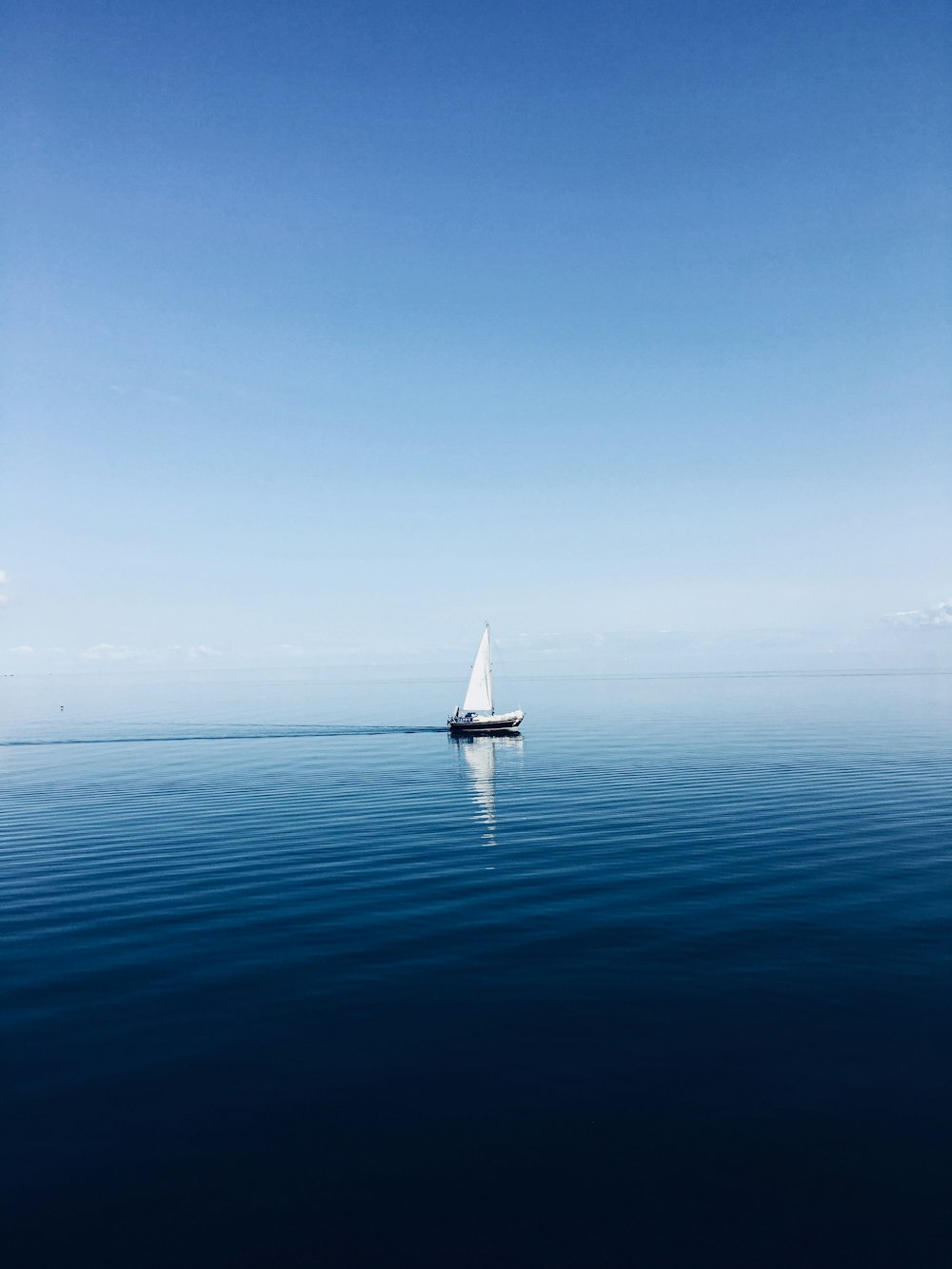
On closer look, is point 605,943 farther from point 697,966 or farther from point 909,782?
point 909,782

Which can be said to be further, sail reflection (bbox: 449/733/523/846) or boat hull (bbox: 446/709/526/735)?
boat hull (bbox: 446/709/526/735)

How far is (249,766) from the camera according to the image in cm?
8631

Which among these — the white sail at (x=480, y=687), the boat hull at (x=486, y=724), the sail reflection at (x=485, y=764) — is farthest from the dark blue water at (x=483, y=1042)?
the white sail at (x=480, y=687)

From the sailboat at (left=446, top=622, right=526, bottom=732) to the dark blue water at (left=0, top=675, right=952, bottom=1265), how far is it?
68.7m

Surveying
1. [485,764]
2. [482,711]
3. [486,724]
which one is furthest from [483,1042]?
[482,711]

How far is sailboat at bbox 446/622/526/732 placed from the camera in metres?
119

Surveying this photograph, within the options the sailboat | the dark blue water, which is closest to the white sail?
the sailboat

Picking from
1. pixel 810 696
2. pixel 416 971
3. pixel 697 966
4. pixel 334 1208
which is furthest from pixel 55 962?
pixel 810 696

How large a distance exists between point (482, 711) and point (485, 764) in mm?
41427

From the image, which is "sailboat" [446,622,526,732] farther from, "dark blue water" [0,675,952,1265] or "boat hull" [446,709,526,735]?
"dark blue water" [0,675,952,1265]

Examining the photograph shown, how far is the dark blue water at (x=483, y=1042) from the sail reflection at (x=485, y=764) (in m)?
4.32

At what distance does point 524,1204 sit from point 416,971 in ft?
37.2

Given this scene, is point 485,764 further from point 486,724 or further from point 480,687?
point 480,687

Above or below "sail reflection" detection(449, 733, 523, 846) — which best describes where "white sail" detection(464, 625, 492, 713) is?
above
